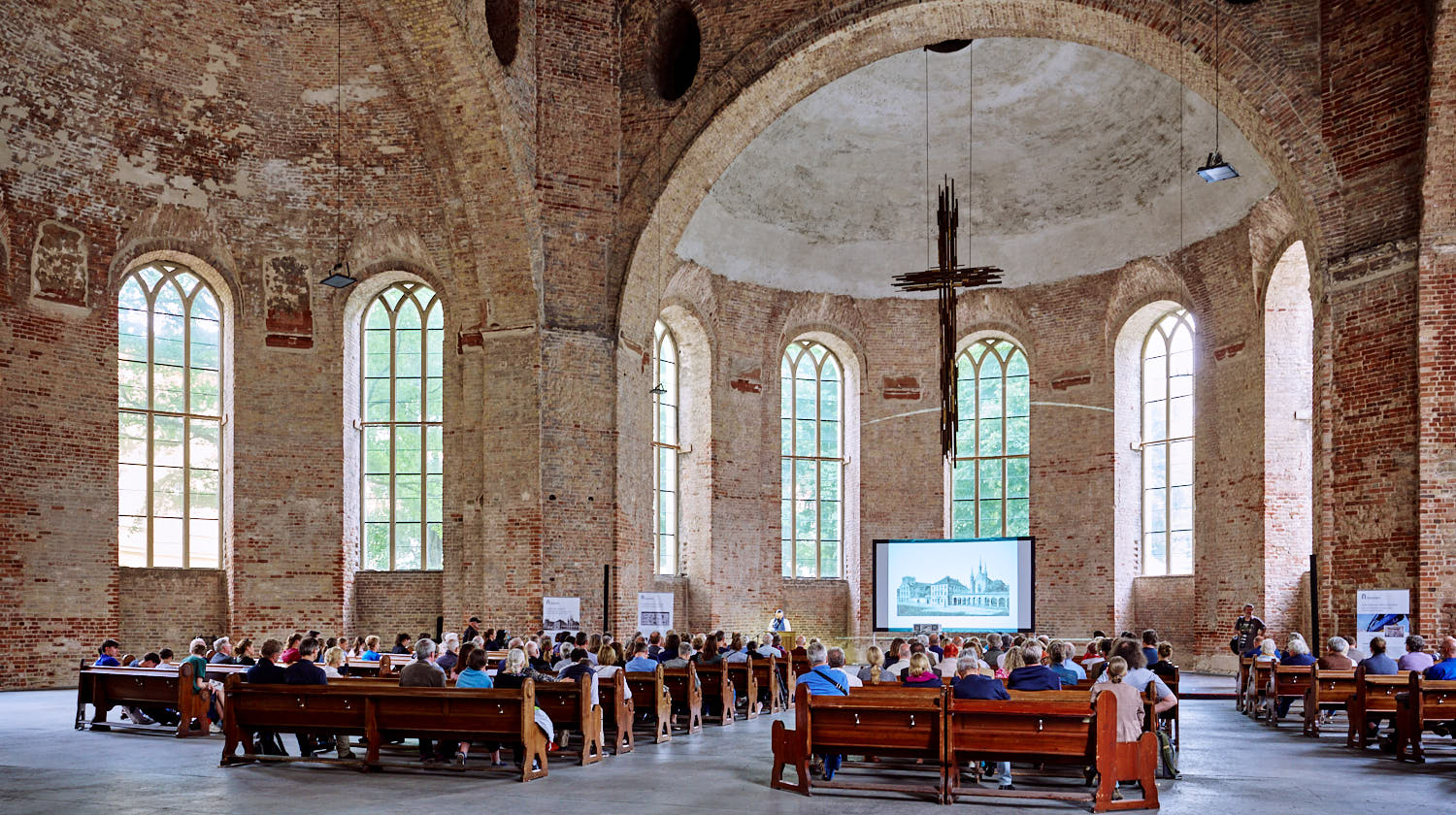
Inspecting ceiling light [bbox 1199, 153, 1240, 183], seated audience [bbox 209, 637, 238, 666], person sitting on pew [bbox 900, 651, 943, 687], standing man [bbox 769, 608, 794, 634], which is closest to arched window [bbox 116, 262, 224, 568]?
seated audience [bbox 209, 637, 238, 666]

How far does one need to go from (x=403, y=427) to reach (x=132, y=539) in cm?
530

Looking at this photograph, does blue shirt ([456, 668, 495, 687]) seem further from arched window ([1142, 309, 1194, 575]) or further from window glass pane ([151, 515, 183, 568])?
arched window ([1142, 309, 1194, 575])

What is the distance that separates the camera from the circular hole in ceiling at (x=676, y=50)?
22.2 meters

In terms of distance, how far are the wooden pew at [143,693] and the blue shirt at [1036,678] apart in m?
8.62

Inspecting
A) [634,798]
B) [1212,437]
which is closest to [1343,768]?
[634,798]

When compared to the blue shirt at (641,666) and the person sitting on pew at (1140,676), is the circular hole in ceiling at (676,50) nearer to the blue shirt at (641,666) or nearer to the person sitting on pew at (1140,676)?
the blue shirt at (641,666)

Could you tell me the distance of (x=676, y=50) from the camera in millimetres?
22578

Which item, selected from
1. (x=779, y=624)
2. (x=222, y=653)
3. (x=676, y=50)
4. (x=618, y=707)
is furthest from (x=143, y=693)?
(x=779, y=624)

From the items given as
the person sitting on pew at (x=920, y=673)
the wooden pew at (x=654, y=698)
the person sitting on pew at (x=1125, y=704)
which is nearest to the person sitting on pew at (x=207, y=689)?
the wooden pew at (x=654, y=698)

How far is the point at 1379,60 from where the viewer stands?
1736 centimetres

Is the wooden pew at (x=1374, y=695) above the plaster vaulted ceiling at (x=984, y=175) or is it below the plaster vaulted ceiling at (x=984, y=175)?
below

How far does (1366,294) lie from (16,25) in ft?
68.2

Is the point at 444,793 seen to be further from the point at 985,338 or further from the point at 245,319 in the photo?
the point at 985,338

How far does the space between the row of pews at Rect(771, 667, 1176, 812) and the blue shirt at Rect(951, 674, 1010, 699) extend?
23 cm
